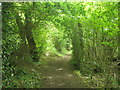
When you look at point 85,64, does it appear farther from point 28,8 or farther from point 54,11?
point 28,8

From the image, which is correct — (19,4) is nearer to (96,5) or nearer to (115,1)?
(96,5)

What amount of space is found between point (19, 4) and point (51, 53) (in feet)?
43.3

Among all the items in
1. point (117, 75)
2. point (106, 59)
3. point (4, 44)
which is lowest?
point (117, 75)

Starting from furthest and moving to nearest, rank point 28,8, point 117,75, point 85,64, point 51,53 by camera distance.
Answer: point 51,53
point 85,64
point 28,8
point 117,75

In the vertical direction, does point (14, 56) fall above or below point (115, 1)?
below

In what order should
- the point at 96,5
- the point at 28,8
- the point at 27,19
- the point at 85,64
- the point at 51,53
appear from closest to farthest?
1. the point at 28,8
2. the point at 96,5
3. the point at 27,19
4. the point at 85,64
5. the point at 51,53

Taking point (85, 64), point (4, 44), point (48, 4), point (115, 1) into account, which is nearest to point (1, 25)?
point (4, 44)

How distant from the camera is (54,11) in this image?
21.1ft

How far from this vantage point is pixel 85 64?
965 centimetres

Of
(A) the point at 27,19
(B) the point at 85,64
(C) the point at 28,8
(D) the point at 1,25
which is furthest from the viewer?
(B) the point at 85,64

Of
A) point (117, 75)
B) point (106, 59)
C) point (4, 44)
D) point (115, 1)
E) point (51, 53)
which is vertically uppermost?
point (115, 1)

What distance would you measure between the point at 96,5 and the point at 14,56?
455 centimetres

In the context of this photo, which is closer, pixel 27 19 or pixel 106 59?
pixel 106 59

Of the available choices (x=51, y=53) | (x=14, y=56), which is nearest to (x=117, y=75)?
(x=14, y=56)
